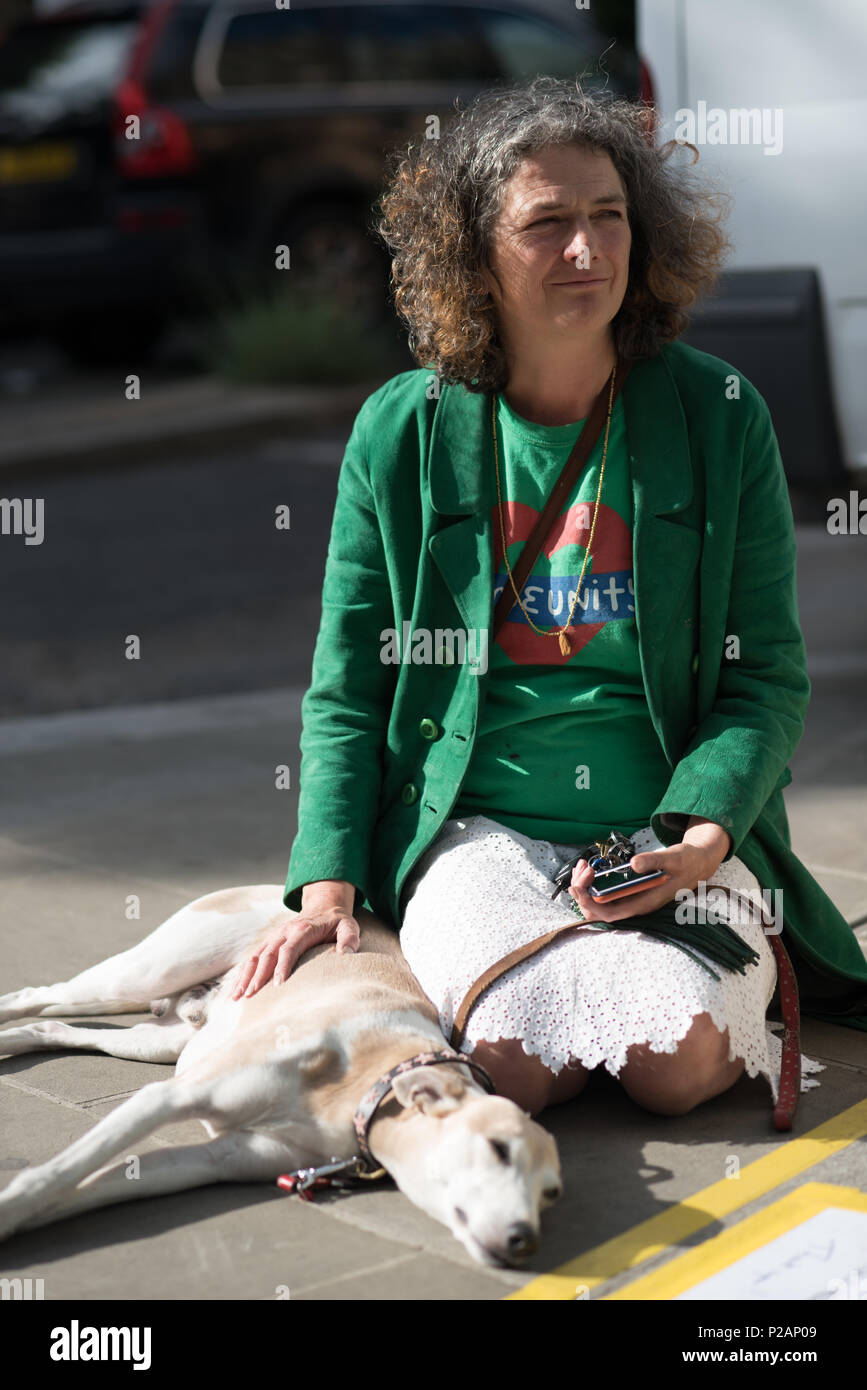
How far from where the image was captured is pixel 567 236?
3.31 meters

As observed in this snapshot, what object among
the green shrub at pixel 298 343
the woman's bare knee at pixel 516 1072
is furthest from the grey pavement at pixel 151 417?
the woman's bare knee at pixel 516 1072

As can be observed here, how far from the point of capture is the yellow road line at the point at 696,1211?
2.67 meters

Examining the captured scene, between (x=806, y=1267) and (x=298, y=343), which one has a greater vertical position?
(x=298, y=343)

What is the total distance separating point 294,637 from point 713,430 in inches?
159

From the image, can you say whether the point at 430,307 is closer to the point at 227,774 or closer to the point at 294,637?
the point at 227,774

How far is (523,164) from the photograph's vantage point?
10.9 ft

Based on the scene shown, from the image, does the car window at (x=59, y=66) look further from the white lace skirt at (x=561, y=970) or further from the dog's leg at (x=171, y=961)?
the white lace skirt at (x=561, y=970)

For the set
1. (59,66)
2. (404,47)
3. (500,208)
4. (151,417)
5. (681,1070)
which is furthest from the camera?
(404,47)

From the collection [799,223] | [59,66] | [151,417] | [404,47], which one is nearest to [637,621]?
[799,223]

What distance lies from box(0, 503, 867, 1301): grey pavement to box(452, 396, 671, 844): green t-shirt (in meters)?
0.52

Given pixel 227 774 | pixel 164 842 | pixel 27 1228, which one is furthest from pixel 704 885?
pixel 227 774

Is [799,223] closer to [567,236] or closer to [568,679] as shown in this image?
[567,236]

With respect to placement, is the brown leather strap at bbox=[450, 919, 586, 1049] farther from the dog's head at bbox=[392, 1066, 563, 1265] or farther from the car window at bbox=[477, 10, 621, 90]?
the car window at bbox=[477, 10, 621, 90]

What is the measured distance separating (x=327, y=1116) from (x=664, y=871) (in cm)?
73
